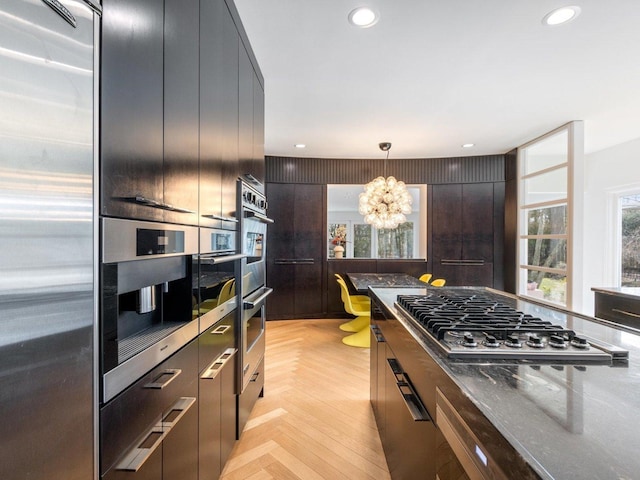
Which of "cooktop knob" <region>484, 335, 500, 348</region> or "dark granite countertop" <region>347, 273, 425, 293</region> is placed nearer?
"cooktop knob" <region>484, 335, 500, 348</region>

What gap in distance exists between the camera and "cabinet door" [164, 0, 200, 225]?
43.6 inches

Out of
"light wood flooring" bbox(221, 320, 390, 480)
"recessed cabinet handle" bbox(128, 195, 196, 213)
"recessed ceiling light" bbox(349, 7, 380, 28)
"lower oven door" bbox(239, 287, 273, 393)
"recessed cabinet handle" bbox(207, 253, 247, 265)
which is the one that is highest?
"recessed ceiling light" bbox(349, 7, 380, 28)

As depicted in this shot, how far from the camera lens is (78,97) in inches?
27.5

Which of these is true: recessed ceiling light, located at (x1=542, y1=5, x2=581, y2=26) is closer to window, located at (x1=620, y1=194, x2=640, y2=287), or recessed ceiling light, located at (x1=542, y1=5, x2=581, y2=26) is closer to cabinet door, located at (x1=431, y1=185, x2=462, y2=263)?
cabinet door, located at (x1=431, y1=185, x2=462, y2=263)

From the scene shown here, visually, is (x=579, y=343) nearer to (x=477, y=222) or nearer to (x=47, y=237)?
(x=47, y=237)

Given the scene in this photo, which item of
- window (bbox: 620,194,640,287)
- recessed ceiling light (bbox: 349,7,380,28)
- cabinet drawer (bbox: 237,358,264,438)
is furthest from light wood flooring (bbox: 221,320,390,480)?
window (bbox: 620,194,640,287)

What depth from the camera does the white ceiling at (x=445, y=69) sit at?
6.37 feet

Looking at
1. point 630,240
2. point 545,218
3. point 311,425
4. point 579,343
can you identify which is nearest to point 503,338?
point 579,343

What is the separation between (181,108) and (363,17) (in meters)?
1.39

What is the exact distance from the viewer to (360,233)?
810 centimetres

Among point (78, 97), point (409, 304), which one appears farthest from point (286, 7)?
point (409, 304)

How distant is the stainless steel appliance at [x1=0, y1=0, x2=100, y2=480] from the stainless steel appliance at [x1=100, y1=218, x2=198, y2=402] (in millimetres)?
60

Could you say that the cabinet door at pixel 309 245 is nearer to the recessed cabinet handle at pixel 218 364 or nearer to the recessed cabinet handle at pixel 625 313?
the recessed cabinet handle at pixel 218 364

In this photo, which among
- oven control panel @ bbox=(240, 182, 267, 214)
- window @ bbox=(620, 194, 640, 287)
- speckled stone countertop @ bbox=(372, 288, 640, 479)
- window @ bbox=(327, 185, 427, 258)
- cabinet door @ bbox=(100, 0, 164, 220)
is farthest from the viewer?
window @ bbox=(327, 185, 427, 258)
